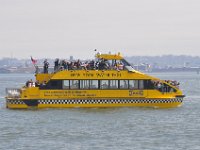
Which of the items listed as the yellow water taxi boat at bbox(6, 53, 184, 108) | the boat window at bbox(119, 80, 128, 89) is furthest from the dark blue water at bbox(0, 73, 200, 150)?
the boat window at bbox(119, 80, 128, 89)

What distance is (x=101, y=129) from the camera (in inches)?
1467

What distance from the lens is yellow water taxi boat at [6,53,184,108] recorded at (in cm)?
4706

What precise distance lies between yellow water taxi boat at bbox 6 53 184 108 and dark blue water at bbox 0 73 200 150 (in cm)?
85

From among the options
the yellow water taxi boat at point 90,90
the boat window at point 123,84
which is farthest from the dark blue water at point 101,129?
the boat window at point 123,84

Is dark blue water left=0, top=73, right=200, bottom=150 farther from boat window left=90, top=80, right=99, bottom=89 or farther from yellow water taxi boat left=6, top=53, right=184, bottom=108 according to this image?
boat window left=90, top=80, right=99, bottom=89

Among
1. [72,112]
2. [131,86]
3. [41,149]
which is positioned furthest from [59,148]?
[131,86]

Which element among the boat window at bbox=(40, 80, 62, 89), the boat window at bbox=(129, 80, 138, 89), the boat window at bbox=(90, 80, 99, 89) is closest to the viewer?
the boat window at bbox=(40, 80, 62, 89)

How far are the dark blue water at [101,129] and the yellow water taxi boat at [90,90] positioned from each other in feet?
2.78

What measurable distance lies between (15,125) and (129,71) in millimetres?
10673

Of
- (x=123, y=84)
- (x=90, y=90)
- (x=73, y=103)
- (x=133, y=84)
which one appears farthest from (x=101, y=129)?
(x=133, y=84)

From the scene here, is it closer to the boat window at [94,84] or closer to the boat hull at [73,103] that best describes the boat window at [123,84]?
the boat hull at [73,103]

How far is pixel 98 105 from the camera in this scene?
47.2 meters

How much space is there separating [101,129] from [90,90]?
32.7 feet

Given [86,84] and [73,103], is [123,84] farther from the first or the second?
[73,103]
